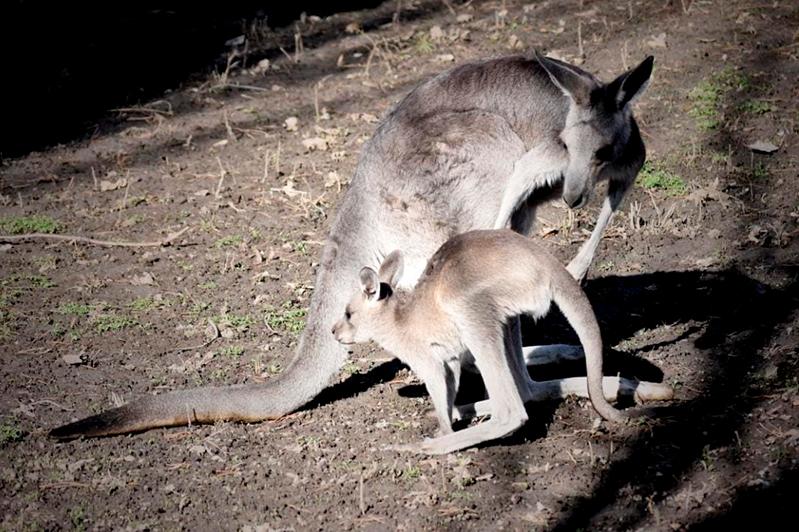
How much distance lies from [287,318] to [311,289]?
38 cm

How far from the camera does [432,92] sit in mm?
5379

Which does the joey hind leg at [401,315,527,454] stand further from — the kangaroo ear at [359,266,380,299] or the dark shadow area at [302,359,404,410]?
the dark shadow area at [302,359,404,410]

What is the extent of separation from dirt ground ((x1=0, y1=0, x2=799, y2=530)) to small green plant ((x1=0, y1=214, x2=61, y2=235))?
4 cm

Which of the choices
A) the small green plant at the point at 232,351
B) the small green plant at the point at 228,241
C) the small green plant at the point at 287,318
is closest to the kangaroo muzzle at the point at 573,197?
the small green plant at the point at 287,318

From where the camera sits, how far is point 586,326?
4332 millimetres

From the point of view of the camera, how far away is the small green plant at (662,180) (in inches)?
274

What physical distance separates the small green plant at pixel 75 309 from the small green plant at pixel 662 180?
147 inches

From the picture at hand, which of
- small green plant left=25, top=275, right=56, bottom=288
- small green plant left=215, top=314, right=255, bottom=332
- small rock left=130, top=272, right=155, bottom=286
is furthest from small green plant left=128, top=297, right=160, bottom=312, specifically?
small green plant left=25, top=275, right=56, bottom=288

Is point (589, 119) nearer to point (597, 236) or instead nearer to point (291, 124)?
point (597, 236)

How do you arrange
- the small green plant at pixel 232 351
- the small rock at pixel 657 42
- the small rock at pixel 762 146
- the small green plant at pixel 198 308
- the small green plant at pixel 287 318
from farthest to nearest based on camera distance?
the small rock at pixel 657 42
the small rock at pixel 762 146
the small green plant at pixel 198 308
the small green plant at pixel 287 318
the small green plant at pixel 232 351

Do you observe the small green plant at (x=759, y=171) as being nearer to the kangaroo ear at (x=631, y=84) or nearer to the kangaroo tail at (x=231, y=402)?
the kangaroo ear at (x=631, y=84)

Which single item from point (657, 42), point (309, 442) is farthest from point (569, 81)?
point (657, 42)

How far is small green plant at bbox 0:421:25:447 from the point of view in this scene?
4.79 meters

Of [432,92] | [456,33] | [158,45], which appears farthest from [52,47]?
[432,92]
